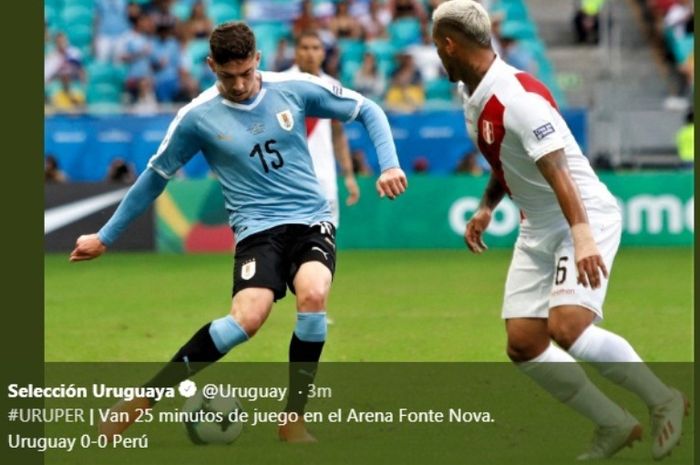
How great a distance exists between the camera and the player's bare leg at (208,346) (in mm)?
7910

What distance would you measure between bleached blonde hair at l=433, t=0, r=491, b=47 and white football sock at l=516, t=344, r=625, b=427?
5.16ft

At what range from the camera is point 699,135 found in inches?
434

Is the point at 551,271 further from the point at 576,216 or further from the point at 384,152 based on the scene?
the point at 384,152

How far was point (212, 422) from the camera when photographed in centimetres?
789

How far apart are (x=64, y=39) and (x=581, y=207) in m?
19.2

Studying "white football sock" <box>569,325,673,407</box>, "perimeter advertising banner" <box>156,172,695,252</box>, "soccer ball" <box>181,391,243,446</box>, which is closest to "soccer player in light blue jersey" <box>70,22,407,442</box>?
"soccer ball" <box>181,391,243,446</box>

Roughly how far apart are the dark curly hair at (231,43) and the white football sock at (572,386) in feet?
6.97

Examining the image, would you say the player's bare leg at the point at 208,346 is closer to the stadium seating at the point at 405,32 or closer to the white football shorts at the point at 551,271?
the white football shorts at the point at 551,271

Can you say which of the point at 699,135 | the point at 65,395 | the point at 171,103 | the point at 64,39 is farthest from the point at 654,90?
the point at 65,395

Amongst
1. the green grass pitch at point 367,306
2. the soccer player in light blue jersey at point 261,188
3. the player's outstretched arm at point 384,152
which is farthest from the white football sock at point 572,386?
the green grass pitch at point 367,306

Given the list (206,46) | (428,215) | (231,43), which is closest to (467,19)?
(231,43)

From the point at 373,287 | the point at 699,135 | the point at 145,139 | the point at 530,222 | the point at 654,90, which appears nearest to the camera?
the point at 530,222

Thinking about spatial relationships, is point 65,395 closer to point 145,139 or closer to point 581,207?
point 581,207

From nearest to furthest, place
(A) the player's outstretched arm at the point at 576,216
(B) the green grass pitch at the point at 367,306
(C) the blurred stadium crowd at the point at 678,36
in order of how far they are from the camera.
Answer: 1. (A) the player's outstretched arm at the point at 576,216
2. (B) the green grass pitch at the point at 367,306
3. (C) the blurred stadium crowd at the point at 678,36
